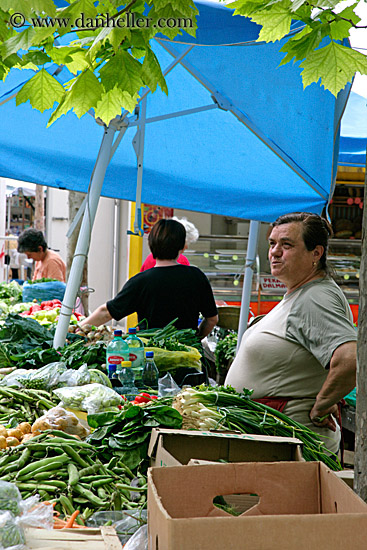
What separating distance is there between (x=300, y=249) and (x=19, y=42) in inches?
85.0

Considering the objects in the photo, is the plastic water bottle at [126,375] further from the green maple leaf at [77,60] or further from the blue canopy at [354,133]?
the blue canopy at [354,133]

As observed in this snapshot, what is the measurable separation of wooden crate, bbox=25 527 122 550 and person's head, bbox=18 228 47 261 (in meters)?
7.63

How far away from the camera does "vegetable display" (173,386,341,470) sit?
281 cm

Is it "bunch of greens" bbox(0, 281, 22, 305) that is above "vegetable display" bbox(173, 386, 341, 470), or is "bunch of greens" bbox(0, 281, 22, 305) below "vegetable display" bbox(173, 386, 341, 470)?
below

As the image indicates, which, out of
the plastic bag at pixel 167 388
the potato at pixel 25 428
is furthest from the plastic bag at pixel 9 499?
the plastic bag at pixel 167 388

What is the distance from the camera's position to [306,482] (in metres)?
1.76

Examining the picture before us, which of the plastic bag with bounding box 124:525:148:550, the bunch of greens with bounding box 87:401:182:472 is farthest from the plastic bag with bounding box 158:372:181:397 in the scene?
the plastic bag with bounding box 124:525:148:550

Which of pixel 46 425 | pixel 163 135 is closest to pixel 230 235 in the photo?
pixel 163 135

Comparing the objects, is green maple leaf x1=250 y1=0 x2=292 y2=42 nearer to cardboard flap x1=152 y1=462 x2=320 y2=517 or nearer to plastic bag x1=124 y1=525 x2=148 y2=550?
cardboard flap x1=152 y1=462 x2=320 y2=517

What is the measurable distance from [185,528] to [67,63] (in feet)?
6.35

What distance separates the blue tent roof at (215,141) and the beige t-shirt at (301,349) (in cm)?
176

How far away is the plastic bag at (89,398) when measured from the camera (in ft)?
11.0

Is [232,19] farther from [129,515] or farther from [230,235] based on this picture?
[230,235]

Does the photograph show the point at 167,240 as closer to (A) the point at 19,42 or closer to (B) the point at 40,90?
(B) the point at 40,90
